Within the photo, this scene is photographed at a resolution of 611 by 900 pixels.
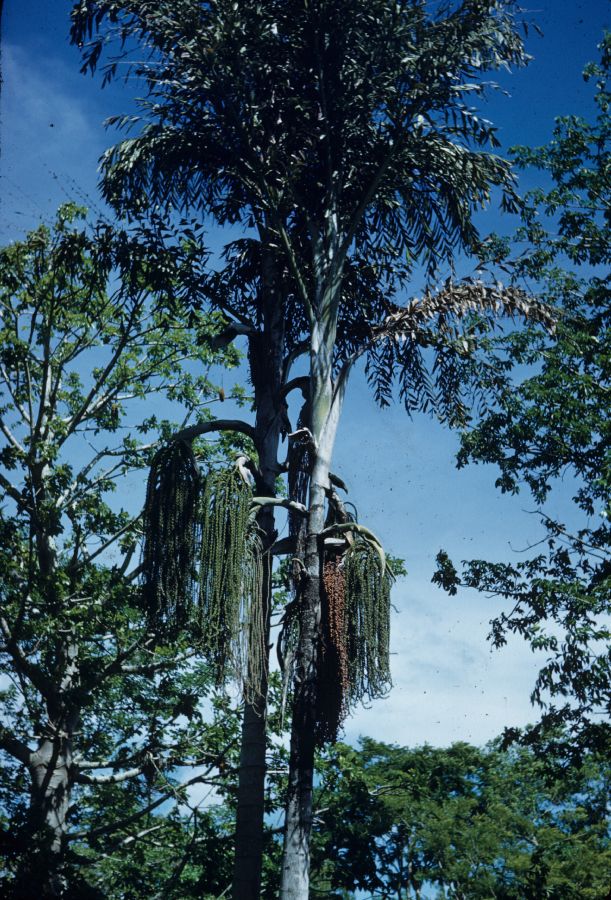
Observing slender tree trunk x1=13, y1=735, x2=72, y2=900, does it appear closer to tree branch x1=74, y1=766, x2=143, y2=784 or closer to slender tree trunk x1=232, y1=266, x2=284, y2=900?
tree branch x1=74, y1=766, x2=143, y2=784

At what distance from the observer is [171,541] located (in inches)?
295

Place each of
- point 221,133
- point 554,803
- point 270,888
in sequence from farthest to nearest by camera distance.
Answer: point 554,803, point 270,888, point 221,133

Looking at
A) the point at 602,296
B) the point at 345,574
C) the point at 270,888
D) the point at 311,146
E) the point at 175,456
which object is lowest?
the point at 270,888

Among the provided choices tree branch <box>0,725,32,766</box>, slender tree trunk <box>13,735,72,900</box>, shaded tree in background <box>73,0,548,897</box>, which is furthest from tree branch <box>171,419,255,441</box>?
tree branch <box>0,725,32,766</box>

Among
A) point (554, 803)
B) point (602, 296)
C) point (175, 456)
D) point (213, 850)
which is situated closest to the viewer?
point (175, 456)

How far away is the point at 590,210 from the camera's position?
14.6 metres

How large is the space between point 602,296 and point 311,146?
6.59 metres

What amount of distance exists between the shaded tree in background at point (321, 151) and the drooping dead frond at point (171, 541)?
1010mm

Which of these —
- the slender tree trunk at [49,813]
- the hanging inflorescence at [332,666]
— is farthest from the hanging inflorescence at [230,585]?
the slender tree trunk at [49,813]

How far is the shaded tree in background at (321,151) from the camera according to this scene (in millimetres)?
8844

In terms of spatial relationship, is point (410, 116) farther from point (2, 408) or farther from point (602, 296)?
point (2, 408)

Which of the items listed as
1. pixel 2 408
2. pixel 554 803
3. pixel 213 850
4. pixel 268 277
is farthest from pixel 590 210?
pixel 554 803

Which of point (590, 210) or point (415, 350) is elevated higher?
point (590, 210)

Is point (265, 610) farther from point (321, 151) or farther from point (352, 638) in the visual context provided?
point (321, 151)
